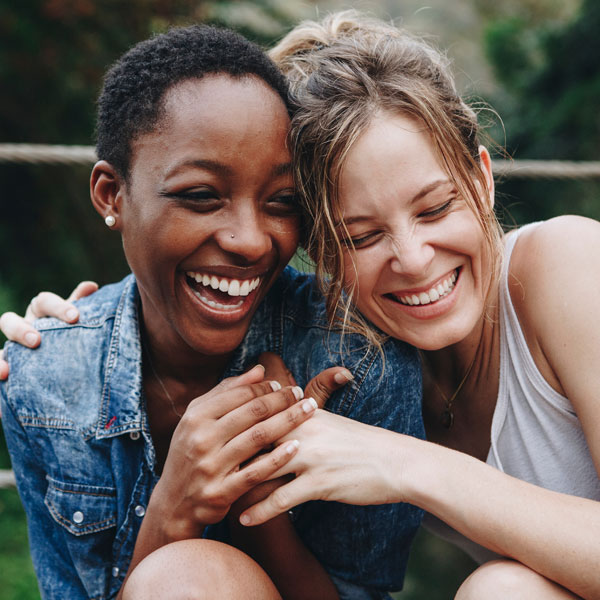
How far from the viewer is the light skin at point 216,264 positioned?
1488mm

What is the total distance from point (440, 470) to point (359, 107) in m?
0.81

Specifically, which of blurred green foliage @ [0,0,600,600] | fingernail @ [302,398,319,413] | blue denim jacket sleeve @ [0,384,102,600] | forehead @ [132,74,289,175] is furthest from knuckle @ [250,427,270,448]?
A: blurred green foliage @ [0,0,600,600]

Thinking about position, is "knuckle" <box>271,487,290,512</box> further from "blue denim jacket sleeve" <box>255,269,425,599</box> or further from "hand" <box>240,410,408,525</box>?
"blue denim jacket sleeve" <box>255,269,425,599</box>

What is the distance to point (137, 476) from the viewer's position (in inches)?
73.2

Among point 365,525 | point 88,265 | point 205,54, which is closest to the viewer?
point 205,54

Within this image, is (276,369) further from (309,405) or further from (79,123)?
(79,123)

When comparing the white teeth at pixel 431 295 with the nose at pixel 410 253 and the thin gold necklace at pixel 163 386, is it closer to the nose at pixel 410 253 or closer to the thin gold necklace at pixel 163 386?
the nose at pixel 410 253

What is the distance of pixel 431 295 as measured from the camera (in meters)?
1.68

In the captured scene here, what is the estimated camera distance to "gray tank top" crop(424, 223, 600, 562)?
1.70 metres

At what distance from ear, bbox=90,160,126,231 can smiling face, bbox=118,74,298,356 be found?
0.05 m

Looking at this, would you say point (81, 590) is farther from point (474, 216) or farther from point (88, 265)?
point (88, 265)

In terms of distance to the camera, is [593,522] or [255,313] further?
[255,313]

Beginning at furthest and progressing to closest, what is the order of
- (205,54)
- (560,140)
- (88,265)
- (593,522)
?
(560,140) < (88,265) < (205,54) < (593,522)

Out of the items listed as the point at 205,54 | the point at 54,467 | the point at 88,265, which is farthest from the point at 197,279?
the point at 88,265
